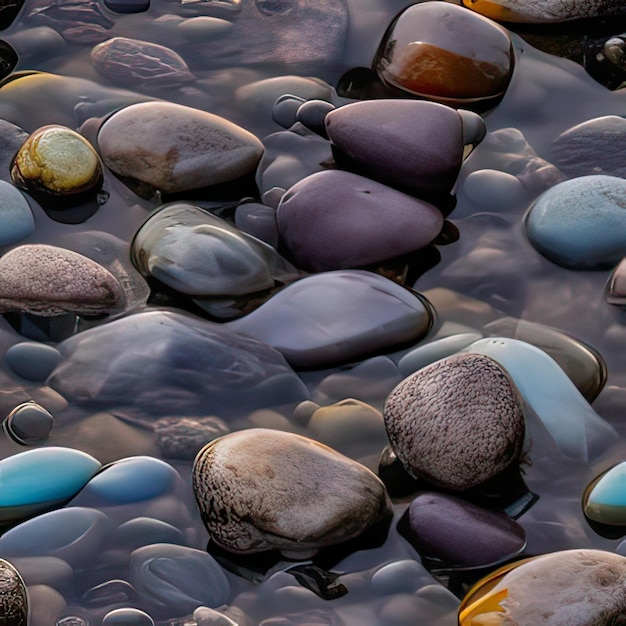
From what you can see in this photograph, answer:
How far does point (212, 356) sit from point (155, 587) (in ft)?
1.72

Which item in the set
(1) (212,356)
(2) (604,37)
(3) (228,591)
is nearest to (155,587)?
(3) (228,591)

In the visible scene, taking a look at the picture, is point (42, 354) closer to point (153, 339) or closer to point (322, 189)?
point (153, 339)

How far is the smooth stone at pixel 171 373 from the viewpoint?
6.42ft

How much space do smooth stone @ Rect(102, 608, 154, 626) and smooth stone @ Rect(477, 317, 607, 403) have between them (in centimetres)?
95

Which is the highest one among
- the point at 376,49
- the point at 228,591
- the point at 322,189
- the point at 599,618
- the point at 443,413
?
the point at 376,49

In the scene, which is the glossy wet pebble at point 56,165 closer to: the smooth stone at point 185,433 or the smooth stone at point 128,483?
the smooth stone at point 185,433

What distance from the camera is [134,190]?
8.05ft

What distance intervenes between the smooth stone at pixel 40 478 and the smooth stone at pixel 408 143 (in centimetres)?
105

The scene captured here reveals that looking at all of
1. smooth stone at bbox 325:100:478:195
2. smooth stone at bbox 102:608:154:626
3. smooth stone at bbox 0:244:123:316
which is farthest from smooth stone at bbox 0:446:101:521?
smooth stone at bbox 325:100:478:195

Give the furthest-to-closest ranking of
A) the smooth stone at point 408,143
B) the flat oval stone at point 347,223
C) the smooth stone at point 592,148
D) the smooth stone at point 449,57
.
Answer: the smooth stone at point 449,57
the smooth stone at point 592,148
the smooth stone at point 408,143
the flat oval stone at point 347,223

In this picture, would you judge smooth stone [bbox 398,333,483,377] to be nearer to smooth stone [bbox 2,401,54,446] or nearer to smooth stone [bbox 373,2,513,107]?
smooth stone [bbox 2,401,54,446]

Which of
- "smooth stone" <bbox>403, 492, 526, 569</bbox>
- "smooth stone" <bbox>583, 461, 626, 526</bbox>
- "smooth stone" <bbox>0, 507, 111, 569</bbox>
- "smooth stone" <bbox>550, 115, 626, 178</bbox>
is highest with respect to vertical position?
"smooth stone" <bbox>550, 115, 626, 178</bbox>

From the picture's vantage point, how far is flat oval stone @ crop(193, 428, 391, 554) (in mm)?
1654

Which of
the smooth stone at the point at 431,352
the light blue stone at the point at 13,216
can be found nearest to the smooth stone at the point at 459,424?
the smooth stone at the point at 431,352
